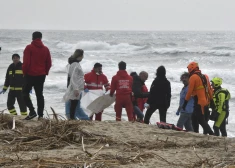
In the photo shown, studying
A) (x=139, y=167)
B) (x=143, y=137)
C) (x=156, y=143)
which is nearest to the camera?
(x=139, y=167)

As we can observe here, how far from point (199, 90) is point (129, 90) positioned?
1.88 metres

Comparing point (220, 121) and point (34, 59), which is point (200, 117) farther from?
point (34, 59)

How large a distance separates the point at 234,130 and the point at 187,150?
7277 millimetres

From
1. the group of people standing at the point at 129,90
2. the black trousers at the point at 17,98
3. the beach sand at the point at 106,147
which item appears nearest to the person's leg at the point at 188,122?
the group of people standing at the point at 129,90

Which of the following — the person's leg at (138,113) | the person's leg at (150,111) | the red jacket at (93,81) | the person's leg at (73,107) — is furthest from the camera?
the person's leg at (138,113)

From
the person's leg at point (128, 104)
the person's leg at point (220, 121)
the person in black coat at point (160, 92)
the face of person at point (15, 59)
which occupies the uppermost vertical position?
the face of person at point (15, 59)

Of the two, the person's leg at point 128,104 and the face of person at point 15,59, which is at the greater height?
the face of person at point 15,59

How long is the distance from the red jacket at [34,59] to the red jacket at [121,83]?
204 cm

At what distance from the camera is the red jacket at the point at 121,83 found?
9.90m

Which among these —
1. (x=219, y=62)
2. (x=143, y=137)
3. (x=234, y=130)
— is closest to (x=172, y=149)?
(x=143, y=137)

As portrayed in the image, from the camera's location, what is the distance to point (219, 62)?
38.6 m

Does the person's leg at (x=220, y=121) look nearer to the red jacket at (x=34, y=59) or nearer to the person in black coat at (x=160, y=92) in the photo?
the person in black coat at (x=160, y=92)

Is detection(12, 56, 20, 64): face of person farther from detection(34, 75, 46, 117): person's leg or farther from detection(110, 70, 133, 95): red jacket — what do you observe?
detection(110, 70, 133, 95): red jacket

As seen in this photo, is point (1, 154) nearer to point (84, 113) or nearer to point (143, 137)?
point (143, 137)
